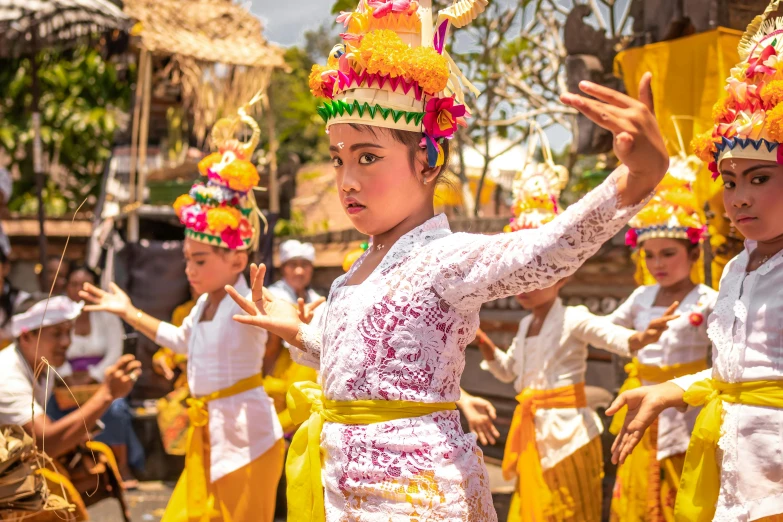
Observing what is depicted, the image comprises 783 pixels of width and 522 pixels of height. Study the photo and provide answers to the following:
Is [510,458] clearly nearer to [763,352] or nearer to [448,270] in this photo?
[763,352]

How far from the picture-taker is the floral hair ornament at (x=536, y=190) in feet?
14.3

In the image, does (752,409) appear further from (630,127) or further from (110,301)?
(110,301)

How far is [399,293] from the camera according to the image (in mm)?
2207

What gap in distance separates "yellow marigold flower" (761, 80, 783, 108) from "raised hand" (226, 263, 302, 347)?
157 cm

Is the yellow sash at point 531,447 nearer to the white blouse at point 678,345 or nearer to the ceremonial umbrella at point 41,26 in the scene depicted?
the white blouse at point 678,345

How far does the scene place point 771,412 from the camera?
8.29 ft

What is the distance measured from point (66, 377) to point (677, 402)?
5.08 meters

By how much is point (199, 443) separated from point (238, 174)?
1310mm

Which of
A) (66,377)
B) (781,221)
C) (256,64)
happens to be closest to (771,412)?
(781,221)

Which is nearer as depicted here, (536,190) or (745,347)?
(745,347)

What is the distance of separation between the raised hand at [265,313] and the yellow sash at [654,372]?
73.8 inches

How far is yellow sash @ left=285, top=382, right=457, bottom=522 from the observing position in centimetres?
220

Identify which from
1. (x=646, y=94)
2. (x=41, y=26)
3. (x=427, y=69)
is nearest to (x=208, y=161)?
(x=427, y=69)

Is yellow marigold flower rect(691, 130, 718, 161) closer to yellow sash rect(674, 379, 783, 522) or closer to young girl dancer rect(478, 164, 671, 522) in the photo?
yellow sash rect(674, 379, 783, 522)
